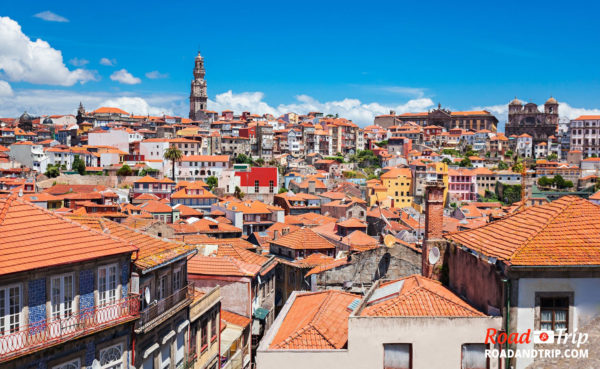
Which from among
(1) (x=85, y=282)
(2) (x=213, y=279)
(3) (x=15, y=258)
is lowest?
(2) (x=213, y=279)

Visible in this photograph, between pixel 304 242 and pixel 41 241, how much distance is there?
2465 cm

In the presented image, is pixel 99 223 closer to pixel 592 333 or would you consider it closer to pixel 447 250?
pixel 447 250

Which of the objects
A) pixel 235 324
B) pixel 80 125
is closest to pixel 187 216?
pixel 235 324

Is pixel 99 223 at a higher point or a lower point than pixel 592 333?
higher

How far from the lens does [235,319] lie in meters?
23.7

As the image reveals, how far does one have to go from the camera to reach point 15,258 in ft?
38.7

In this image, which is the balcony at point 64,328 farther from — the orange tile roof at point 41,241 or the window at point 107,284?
the orange tile roof at point 41,241

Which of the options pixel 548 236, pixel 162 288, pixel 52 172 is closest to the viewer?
pixel 548 236

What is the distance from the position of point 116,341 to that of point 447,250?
1015 cm

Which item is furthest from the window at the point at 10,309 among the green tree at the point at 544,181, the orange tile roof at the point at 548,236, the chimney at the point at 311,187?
the green tree at the point at 544,181

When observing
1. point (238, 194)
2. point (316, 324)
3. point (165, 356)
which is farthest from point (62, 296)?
point (238, 194)

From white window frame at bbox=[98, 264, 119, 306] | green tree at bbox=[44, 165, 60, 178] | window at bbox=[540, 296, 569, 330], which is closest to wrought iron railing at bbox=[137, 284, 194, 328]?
white window frame at bbox=[98, 264, 119, 306]

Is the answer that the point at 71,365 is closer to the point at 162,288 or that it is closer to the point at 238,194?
the point at 162,288

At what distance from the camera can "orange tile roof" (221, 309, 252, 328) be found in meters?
23.5
